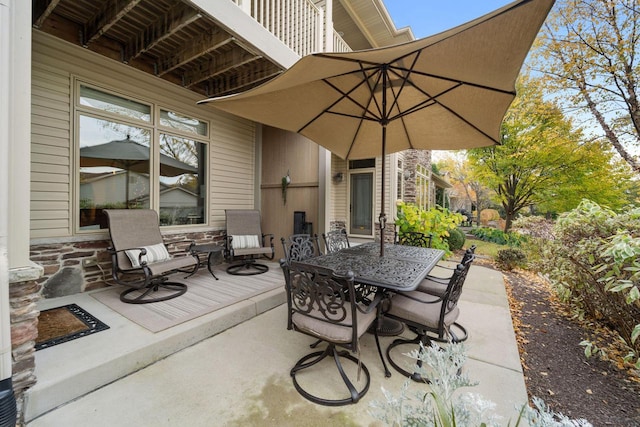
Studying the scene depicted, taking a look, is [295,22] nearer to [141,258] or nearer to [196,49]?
[196,49]

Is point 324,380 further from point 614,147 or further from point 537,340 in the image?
point 614,147

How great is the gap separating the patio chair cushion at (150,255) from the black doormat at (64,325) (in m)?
0.70

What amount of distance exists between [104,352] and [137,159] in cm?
299

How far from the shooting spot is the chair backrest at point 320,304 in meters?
1.81

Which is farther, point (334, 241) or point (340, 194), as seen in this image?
point (340, 194)

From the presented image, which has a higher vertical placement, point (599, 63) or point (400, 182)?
point (599, 63)

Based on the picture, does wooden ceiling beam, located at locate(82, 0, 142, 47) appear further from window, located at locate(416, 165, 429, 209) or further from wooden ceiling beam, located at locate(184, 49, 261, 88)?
window, located at locate(416, 165, 429, 209)

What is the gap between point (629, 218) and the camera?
2869 millimetres

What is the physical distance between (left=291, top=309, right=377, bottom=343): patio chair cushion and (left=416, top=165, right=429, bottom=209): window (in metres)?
8.87

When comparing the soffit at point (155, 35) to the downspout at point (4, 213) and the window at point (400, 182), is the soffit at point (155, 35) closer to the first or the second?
the downspout at point (4, 213)

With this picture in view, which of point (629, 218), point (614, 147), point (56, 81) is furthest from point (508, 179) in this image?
point (56, 81)

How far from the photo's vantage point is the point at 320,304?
6.23 ft

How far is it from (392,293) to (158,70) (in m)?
4.88

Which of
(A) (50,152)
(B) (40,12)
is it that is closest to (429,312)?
(A) (50,152)
